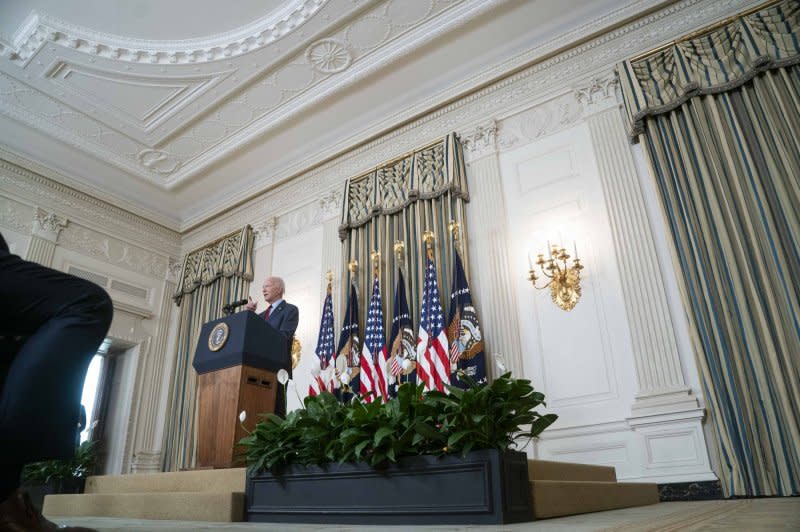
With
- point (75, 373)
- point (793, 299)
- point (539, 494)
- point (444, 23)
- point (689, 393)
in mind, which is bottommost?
point (539, 494)

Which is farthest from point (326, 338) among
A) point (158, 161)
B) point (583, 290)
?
point (158, 161)

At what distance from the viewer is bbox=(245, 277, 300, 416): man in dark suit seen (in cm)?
421

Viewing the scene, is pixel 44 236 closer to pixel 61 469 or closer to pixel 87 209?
pixel 87 209

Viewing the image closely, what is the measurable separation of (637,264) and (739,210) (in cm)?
87

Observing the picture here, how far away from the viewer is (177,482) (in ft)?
11.0

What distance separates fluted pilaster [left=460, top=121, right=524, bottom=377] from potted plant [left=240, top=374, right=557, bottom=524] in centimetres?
294

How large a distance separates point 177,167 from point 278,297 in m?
4.57

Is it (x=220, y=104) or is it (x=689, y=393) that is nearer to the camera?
(x=689, y=393)

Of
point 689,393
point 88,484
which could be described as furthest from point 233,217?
point 689,393

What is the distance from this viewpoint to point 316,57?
653cm

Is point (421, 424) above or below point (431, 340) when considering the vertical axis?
below

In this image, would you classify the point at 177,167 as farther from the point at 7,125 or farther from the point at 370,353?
the point at 370,353

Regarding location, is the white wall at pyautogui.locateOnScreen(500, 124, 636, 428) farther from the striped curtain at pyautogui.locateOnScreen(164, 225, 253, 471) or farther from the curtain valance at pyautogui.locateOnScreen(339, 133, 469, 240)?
the striped curtain at pyautogui.locateOnScreen(164, 225, 253, 471)

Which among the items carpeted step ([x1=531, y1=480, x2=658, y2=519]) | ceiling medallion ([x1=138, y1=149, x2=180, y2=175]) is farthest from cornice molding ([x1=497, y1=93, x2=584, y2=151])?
ceiling medallion ([x1=138, y1=149, x2=180, y2=175])
